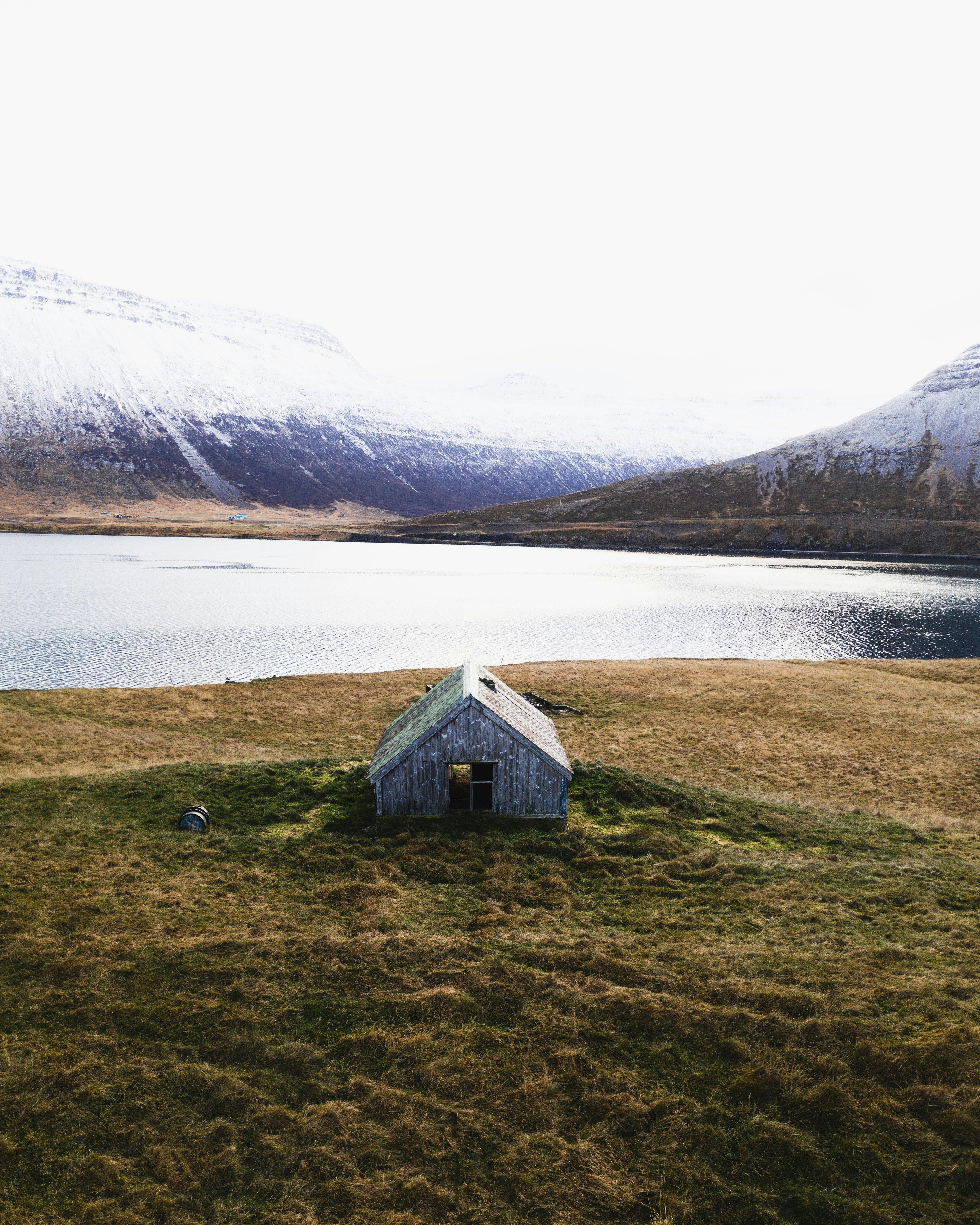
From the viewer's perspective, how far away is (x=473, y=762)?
21844 mm

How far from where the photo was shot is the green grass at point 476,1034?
934 cm

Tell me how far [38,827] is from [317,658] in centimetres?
3768

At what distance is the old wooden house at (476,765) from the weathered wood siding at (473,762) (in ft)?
0.06

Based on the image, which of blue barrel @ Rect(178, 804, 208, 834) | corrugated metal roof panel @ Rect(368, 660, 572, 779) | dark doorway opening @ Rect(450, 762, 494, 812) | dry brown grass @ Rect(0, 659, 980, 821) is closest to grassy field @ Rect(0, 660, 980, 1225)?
blue barrel @ Rect(178, 804, 208, 834)

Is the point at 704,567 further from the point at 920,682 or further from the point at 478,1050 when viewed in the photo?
the point at 478,1050

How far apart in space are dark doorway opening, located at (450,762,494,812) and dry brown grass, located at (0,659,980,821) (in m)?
7.59

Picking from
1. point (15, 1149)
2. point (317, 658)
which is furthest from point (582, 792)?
point (317, 658)

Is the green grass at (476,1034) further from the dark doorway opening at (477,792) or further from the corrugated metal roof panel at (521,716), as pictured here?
the corrugated metal roof panel at (521,716)

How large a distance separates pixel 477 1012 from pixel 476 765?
10247 mm

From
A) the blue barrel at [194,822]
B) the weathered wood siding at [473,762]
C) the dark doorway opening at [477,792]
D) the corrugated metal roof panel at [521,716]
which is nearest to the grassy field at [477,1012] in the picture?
the blue barrel at [194,822]

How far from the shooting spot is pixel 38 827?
67.2 ft

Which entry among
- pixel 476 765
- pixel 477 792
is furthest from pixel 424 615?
pixel 476 765

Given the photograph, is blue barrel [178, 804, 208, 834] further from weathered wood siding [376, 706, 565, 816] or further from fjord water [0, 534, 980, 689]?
fjord water [0, 534, 980, 689]

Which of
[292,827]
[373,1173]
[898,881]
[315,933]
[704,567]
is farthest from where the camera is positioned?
[704,567]
